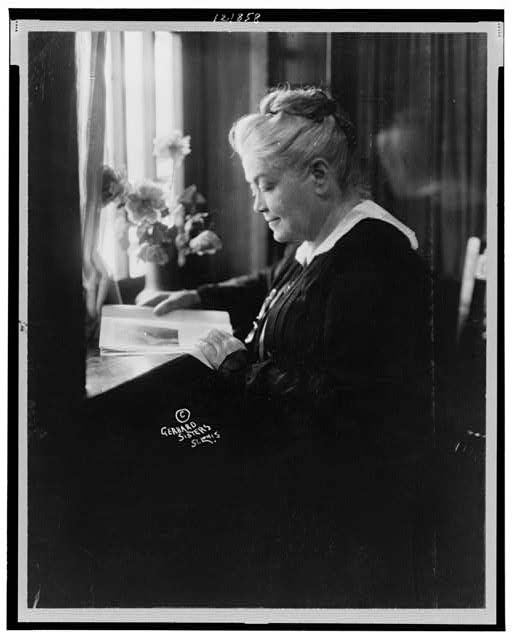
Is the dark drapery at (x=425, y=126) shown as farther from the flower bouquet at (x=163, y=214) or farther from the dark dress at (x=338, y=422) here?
the flower bouquet at (x=163, y=214)

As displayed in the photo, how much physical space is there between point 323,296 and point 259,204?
0.30 metres

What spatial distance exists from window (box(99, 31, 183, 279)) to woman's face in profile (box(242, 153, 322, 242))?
205 millimetres

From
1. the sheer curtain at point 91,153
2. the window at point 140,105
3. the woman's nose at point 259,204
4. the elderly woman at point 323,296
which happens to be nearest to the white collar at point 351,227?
the elderly woman at point 323,296

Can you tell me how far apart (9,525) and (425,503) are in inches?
44.6

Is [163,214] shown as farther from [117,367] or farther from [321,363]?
[321,363]

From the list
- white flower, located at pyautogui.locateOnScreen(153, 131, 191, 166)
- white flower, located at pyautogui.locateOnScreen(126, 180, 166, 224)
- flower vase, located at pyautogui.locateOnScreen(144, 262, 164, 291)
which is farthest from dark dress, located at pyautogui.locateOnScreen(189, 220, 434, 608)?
white flower, located at pyautogui.locateOnScreen(153, 131, 191, 166)

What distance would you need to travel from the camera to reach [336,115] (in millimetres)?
2244

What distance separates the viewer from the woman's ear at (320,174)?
2.25 metres

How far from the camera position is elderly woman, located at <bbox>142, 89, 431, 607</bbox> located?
2236 millimetres

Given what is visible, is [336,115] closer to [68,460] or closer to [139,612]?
[68,460]

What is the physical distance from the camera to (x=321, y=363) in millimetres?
2223

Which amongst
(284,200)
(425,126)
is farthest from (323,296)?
(425,126)

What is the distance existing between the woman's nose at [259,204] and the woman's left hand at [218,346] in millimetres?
344

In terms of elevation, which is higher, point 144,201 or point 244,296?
point 144,201
